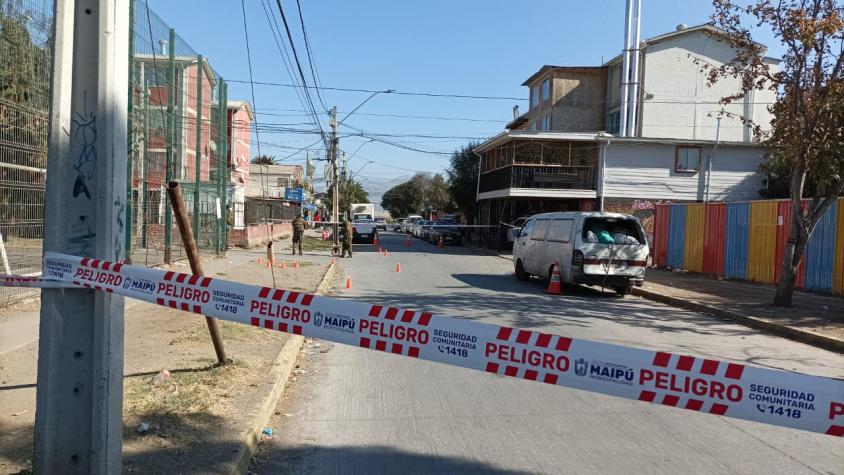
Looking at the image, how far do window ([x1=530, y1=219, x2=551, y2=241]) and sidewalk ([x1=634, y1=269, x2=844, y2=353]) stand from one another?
8.88 feet

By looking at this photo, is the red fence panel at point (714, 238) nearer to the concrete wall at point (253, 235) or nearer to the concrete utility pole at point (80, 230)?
the concrete utility pole at point (80, 230)

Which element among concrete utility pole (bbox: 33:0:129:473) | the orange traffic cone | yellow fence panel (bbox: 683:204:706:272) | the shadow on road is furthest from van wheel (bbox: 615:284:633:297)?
concrete utility pole (bbox: 33:0:129:473)

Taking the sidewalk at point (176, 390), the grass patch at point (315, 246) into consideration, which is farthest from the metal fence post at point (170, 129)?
the grass patch at point (315, 246)

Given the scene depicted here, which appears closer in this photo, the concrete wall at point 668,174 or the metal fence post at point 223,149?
the metal fence post at point 223,149

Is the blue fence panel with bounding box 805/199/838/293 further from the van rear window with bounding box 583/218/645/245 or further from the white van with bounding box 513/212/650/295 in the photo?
the van rear window with bounding box 583/218/645/245

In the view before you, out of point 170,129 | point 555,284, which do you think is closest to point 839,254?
point 555,284

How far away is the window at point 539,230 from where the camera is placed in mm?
16516

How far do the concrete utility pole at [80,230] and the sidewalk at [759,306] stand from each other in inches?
369

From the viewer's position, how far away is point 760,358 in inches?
325

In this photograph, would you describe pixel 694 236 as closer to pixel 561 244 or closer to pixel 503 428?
pixel 561 244

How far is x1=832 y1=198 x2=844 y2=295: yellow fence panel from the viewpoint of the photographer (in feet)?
46.3

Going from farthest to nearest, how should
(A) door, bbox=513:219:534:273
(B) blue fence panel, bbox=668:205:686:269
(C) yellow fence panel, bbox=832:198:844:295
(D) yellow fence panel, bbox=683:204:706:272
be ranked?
1. (B) blue fence panel, bbox=668:205:686:269
2. (D) yellow fence panel, bbox=683:204:706:272
3. (A) door, bbox=513:219:534:273
4. (C) yellow fence panel, bbox=832:198:844:295

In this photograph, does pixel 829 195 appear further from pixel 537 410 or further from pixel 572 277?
pixel 537 410

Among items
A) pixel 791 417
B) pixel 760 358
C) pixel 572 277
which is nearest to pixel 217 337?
pixel 791 417
